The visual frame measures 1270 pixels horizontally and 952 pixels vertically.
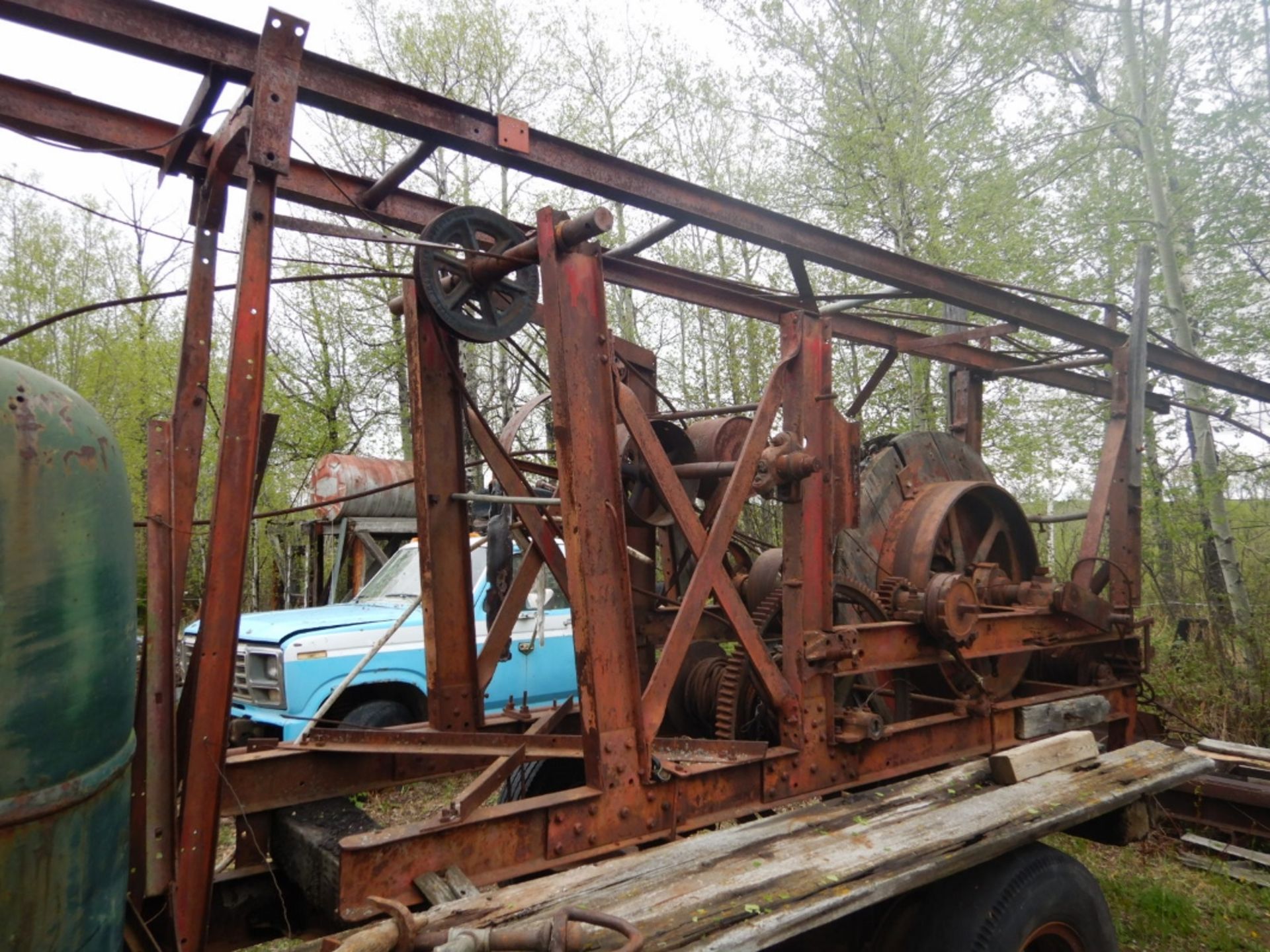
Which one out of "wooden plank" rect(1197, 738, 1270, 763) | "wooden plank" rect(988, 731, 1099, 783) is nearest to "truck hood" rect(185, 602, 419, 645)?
"wooden plank" rect(988, 731, 1099, 783)

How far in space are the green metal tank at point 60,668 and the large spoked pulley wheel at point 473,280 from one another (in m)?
1.78

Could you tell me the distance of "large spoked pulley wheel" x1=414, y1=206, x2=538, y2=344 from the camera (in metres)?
3.35

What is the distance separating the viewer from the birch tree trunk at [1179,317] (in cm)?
809

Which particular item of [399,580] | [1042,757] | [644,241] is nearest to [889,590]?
[1042,757]

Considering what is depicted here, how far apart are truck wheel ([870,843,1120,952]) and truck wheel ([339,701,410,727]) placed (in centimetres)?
434

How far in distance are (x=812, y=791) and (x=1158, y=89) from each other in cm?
1024


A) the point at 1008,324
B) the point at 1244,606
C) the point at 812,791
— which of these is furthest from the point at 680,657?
the point at 1244,606

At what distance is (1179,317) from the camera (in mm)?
8773

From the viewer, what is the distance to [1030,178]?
1084 centimetres

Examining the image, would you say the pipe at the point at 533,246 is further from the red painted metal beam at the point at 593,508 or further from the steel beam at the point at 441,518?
the steel beam at the point at 441,518

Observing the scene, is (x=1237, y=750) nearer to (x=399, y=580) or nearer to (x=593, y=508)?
(x=593, y=508)

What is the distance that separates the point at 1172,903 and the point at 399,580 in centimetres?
648

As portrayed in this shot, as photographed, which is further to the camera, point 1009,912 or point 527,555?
point 527,555

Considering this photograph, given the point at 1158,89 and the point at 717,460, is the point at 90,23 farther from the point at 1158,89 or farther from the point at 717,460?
the point at 1158,89
